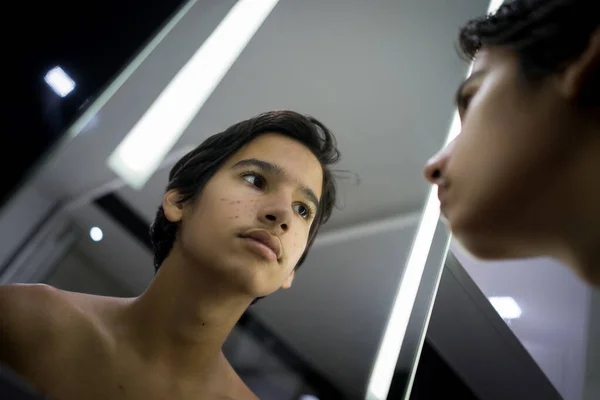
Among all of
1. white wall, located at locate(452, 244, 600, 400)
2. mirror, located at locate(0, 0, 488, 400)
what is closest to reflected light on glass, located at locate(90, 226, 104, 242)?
mirror, located at locate(0, 0, 488, 400)

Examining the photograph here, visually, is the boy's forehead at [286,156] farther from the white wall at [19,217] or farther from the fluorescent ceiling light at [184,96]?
the white wall at [19,217]

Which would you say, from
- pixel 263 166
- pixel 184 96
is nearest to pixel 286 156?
pixel 263 166

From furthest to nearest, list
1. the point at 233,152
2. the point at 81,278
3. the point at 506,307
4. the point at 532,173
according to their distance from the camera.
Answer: the point at 506,307 → the point at 233,152 → the point at 81,278 → the point at 532,173

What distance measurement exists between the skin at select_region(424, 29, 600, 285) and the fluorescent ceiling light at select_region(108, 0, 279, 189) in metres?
0.36

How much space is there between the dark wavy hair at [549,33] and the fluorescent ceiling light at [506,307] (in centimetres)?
54

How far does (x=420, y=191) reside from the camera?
91 centimetres

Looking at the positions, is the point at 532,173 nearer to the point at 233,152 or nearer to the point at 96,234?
the point at 233,152

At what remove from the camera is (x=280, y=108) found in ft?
2.52

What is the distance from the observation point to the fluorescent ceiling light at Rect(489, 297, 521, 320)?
0.94 meters

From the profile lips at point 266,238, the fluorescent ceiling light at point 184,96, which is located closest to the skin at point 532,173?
the profile lips at point 266,238

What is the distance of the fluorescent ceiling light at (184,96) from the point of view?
25.0 inches

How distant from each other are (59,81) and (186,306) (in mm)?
305

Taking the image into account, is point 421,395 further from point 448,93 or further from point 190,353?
point 448,93

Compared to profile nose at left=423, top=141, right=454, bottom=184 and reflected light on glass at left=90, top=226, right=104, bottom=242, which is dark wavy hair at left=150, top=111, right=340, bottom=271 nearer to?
reflected light on glass at left=90, top=226, right=104, bottom=242
